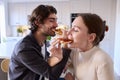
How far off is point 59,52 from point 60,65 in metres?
0.07

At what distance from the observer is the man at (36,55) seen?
0.97 metres

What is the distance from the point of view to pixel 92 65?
887 mm

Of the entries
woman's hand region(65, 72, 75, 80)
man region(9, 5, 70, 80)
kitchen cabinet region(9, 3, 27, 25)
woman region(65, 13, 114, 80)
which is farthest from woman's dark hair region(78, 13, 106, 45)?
kitchen cabinet region(9, 3, 27, 25)

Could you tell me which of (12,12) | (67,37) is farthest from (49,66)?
(12,12)

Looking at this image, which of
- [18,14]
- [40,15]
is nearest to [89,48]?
[40,15]

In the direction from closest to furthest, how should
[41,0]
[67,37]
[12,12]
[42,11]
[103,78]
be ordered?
[103,78], [67,37], [42,11], [41,0], [12,12]

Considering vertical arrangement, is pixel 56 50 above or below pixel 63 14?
below

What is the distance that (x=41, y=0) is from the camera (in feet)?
20.3

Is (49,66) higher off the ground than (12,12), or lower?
lower

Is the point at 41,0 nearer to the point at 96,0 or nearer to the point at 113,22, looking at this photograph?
the point at 96,0

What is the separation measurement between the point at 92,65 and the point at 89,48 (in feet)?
0.33

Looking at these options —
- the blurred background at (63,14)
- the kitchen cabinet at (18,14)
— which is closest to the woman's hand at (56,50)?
the blurred background at (63,14)

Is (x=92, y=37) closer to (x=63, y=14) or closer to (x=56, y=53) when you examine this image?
(x=56, y=53)

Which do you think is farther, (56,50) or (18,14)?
(18,14)
